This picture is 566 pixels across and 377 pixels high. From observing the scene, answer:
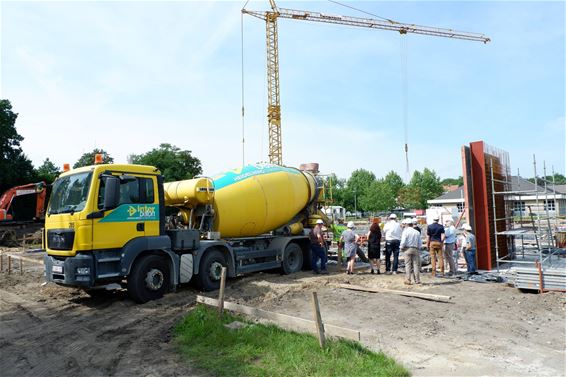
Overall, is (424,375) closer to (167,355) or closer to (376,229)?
(167,355)

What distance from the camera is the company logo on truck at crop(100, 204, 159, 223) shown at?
8.41 m

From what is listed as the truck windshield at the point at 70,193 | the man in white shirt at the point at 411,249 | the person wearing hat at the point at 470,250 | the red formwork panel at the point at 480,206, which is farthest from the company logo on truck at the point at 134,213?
the red formwork panel at the point at 480,206

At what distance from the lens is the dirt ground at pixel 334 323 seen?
5.55 meters

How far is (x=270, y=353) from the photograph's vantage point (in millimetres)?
5645

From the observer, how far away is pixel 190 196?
10.3m

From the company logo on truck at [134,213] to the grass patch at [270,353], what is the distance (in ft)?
9.43

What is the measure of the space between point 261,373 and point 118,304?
514cm

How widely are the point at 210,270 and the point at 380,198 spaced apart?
5485 cm

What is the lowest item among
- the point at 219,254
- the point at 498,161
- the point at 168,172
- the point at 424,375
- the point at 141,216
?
the point at 424,375

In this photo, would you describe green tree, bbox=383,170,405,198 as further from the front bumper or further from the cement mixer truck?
the front bumper

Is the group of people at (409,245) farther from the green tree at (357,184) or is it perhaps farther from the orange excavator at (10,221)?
the green tree at (357,184)

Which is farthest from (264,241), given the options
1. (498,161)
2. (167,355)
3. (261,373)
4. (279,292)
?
(498,161)

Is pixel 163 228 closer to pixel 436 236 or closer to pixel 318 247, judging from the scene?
pixel 318 247

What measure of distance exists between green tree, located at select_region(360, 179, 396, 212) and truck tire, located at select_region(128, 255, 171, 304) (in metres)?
56.0
